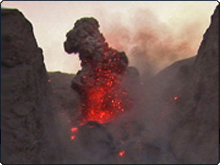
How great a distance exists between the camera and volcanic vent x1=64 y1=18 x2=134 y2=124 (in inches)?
537

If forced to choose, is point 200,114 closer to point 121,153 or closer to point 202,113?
point 202,113

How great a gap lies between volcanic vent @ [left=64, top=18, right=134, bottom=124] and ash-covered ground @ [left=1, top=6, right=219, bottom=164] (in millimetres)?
53

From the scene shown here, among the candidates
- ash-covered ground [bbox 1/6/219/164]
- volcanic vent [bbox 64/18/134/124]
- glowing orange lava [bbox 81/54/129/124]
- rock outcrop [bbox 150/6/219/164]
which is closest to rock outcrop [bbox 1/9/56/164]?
ash-covered ground [bbox 1/6/219/164]

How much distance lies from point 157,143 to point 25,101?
5.40 m

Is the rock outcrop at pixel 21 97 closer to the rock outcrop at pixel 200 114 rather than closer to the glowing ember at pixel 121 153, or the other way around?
the glowing ember at pixel 121 153

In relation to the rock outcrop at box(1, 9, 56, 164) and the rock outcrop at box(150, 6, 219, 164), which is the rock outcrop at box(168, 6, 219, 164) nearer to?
the rock outcrop at box(150, 6, 219, 164)

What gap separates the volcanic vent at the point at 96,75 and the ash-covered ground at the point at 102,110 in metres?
0.05

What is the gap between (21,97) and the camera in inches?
329

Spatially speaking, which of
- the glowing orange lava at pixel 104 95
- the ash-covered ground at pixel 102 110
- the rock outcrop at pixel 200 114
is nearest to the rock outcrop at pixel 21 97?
the ash-covered ground at pixel 102 110

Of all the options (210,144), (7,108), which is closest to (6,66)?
(7,108)

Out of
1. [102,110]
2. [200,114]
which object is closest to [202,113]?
[200,114]

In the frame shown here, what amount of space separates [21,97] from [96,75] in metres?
5.99

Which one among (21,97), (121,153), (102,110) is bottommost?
(121,153)

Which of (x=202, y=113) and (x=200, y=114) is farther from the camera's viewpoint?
(x=200, y=114)
